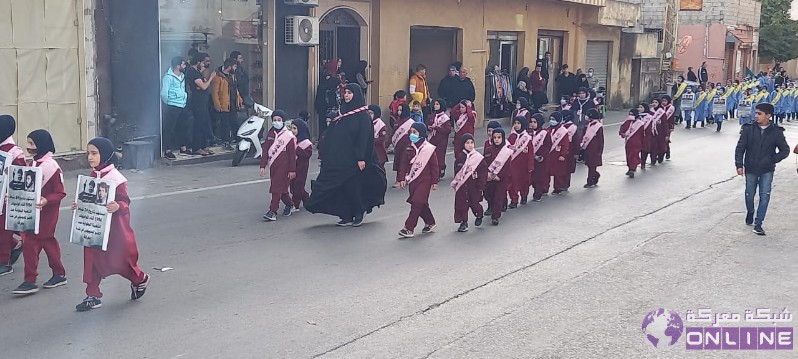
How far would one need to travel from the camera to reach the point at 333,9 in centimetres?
2002

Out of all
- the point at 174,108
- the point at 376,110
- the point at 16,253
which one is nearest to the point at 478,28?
the point at 174,108

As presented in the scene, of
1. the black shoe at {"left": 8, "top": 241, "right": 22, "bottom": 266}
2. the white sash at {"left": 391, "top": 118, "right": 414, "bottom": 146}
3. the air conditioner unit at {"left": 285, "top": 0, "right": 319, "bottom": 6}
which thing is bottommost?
the black shoe at {"left": 8, "top": 241, "right": 22, "bottom": 266}

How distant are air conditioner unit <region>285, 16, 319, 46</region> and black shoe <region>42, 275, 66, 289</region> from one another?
1106 cm

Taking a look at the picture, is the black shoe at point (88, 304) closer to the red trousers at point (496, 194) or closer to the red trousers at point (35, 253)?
the red trousers at point (35, 253)

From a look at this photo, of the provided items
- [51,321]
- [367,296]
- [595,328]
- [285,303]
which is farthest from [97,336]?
Result: [595,328]

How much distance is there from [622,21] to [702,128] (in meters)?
7.22

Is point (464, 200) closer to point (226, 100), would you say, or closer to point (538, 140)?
point (538, 140)

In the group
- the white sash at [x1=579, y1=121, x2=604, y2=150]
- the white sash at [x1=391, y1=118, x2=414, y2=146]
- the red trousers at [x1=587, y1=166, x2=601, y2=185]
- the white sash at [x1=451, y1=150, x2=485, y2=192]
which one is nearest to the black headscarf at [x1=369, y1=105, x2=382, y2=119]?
the white sash at [x1=391, y1=118, x2=414, y2=146]

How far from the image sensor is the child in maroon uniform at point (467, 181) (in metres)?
11.0

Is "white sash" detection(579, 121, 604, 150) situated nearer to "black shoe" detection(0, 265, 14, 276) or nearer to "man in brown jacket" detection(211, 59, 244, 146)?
"man in brown jacket" detection(211, 59, 244, 146)

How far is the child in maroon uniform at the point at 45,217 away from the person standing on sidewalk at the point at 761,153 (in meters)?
7.91

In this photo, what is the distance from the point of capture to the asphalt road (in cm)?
671

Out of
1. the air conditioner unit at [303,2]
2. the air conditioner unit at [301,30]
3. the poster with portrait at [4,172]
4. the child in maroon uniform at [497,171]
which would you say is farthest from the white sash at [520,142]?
the air conditioner unit at [303,2]

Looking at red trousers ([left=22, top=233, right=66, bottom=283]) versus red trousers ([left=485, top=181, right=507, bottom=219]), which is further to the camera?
red trousers ([left=485, top=181, right=507, bottom=219])
